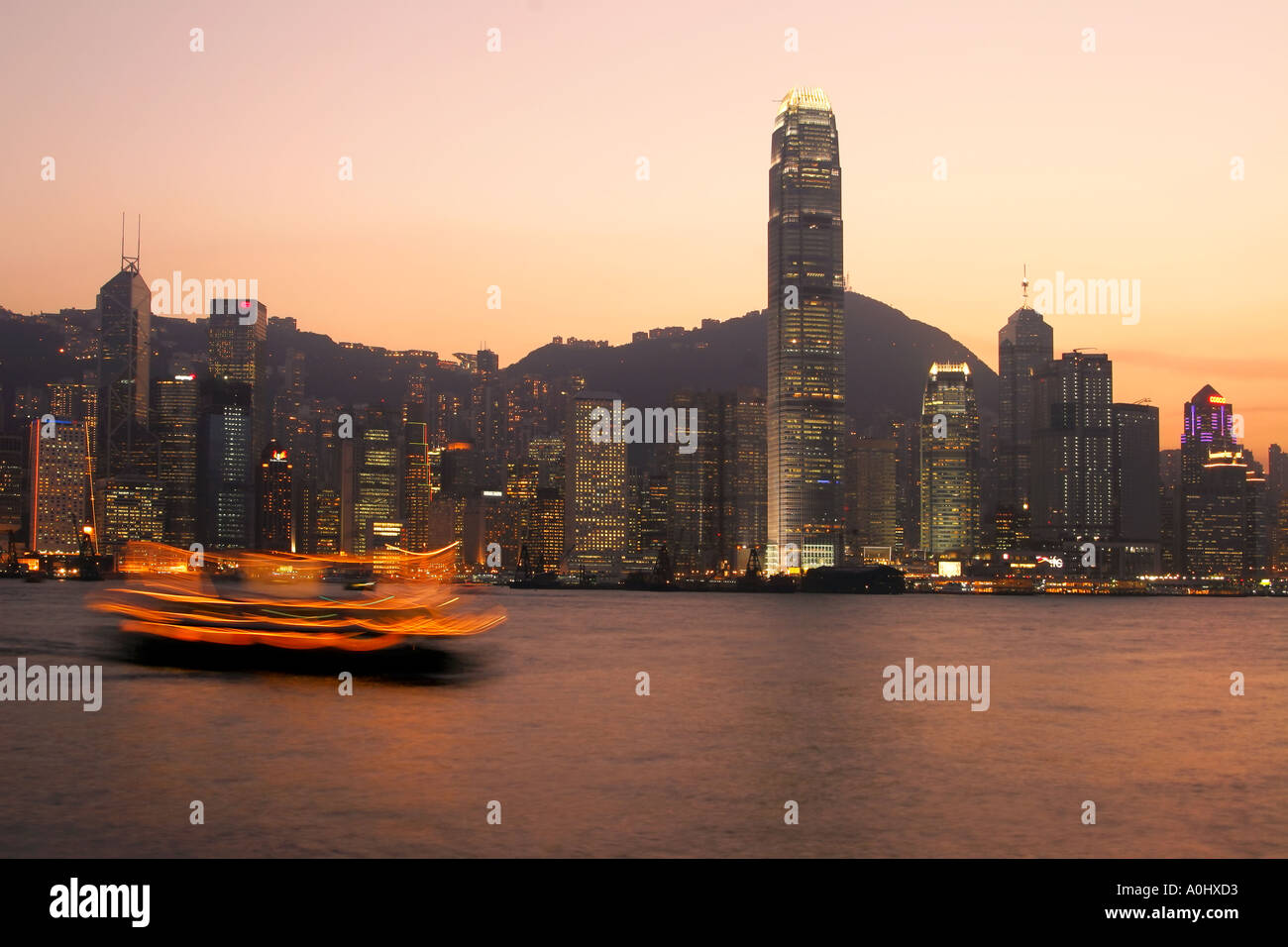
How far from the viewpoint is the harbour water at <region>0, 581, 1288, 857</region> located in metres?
24.8

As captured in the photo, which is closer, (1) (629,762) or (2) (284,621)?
(1) (629,762)

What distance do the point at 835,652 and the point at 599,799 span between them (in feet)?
192

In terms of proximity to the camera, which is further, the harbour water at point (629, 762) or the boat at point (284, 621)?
the boat at point (284, 621)

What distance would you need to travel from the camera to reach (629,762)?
112ft

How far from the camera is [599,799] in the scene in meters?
28.4

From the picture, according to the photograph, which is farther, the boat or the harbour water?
the boat

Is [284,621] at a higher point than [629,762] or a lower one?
higher

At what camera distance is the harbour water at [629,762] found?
2475 cm
